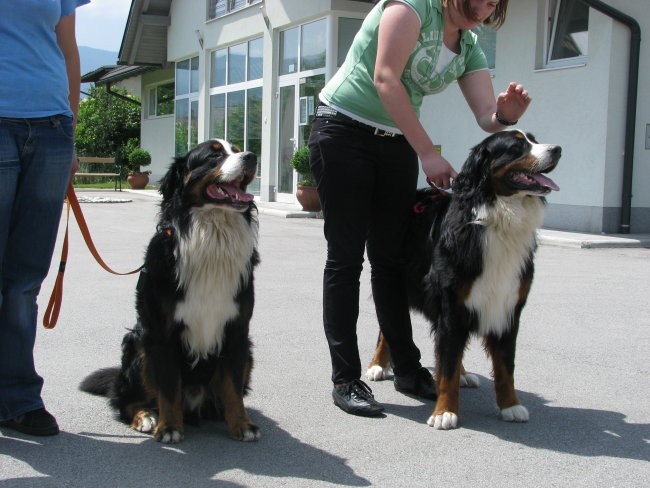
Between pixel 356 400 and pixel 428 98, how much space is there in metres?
12.1

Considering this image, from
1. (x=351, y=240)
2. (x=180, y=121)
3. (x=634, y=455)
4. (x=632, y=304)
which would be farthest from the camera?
(x=180, y=121)

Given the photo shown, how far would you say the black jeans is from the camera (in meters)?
3.90

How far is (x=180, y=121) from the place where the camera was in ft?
84.7

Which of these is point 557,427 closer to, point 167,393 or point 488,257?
point 488,257

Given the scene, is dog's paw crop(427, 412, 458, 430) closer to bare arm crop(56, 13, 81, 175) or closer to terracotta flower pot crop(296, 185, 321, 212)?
bare arm crop(56, 13, 81, 175)

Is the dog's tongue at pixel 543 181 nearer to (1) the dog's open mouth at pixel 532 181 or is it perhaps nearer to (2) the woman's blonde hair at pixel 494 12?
(1) the dog's open mouth at pixel 532 181

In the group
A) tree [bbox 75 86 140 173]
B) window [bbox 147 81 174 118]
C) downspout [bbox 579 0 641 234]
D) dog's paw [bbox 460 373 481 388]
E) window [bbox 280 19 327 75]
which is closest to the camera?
dog's paw [bbox 460 373 481 388]

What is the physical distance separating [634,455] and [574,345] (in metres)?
2.13

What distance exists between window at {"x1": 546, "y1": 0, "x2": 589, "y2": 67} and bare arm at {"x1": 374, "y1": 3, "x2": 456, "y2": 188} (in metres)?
9.76

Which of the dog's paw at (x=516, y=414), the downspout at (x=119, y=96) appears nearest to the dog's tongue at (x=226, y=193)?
the dog's paw at (x=516, y=414)

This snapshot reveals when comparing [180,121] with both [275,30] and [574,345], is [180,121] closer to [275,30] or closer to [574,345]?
[275,30]

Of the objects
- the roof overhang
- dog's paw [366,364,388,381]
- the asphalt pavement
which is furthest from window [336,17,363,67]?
dog's paw [366,364,388,381]

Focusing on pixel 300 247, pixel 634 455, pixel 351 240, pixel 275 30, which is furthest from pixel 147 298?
pixel 275 30

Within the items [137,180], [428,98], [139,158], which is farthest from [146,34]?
[428,98]
